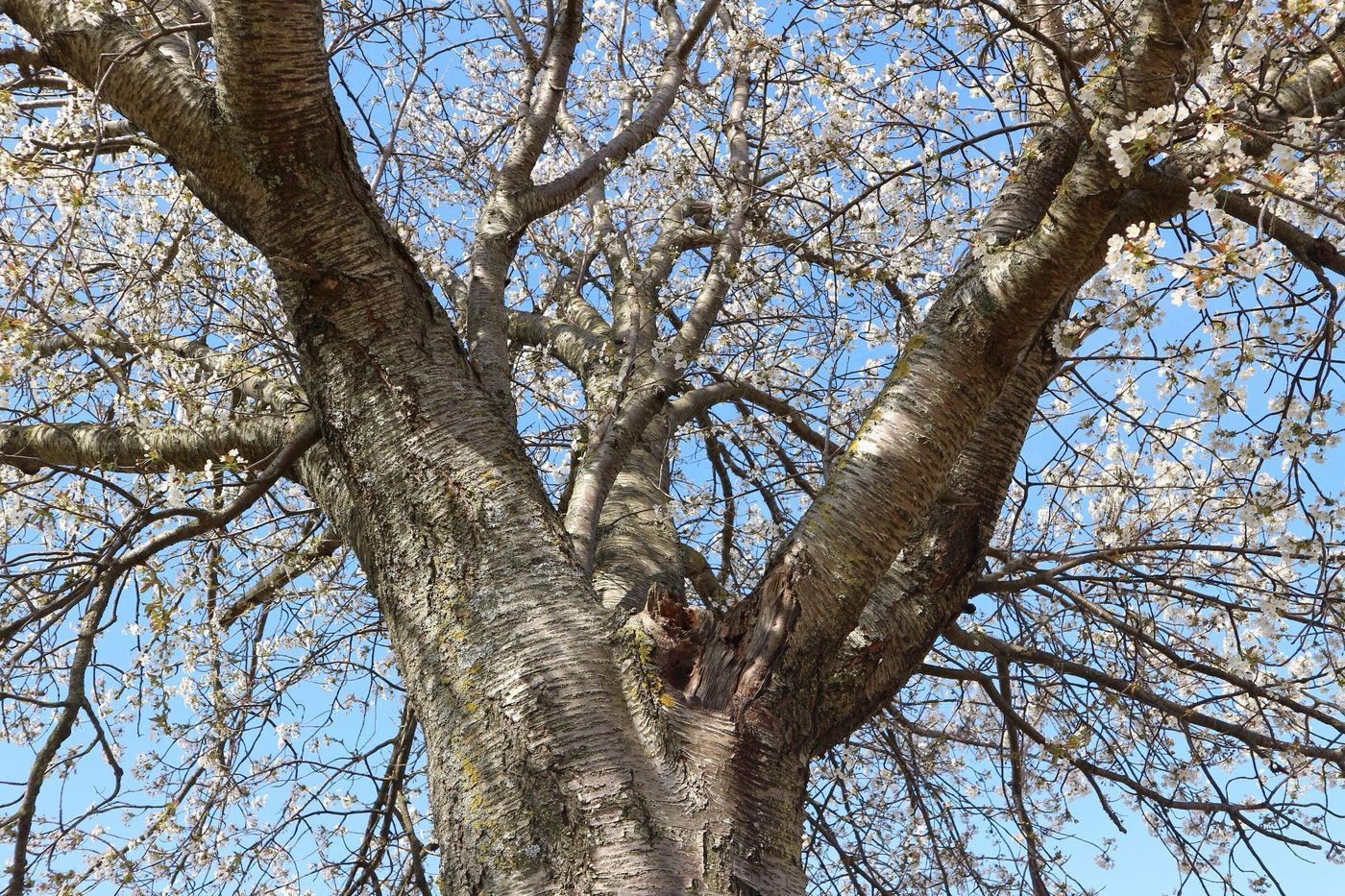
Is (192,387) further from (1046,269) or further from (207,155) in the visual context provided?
(1046,269)

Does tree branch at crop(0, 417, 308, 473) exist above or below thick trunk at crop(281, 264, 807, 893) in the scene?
above

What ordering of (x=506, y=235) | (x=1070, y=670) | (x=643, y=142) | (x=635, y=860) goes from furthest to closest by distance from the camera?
1. (x=643, y=142)
2. (x=506, y=235)
3. (x=1070, y=670)
4. (x=635, y=860)

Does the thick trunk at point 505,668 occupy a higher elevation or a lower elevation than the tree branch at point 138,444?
lower

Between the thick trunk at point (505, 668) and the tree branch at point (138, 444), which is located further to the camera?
the tree branch at point (138, 444)

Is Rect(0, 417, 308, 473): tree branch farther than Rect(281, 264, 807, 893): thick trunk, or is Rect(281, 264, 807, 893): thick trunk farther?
Rect(0, 417, 308, 473): tree branch

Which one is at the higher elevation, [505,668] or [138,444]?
[138,444]

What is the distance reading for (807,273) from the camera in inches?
197

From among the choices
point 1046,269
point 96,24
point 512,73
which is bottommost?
point 1046,269

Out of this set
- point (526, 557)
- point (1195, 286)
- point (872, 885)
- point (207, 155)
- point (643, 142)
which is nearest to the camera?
point (1195, 286)

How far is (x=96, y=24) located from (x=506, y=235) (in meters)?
1.41

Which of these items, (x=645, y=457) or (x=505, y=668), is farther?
(x=645, y=457)

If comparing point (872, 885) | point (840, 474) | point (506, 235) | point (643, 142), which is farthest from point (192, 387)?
point (872, 885)

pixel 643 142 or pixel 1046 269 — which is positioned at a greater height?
pixel 643 142

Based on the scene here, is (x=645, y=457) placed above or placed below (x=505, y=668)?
above
